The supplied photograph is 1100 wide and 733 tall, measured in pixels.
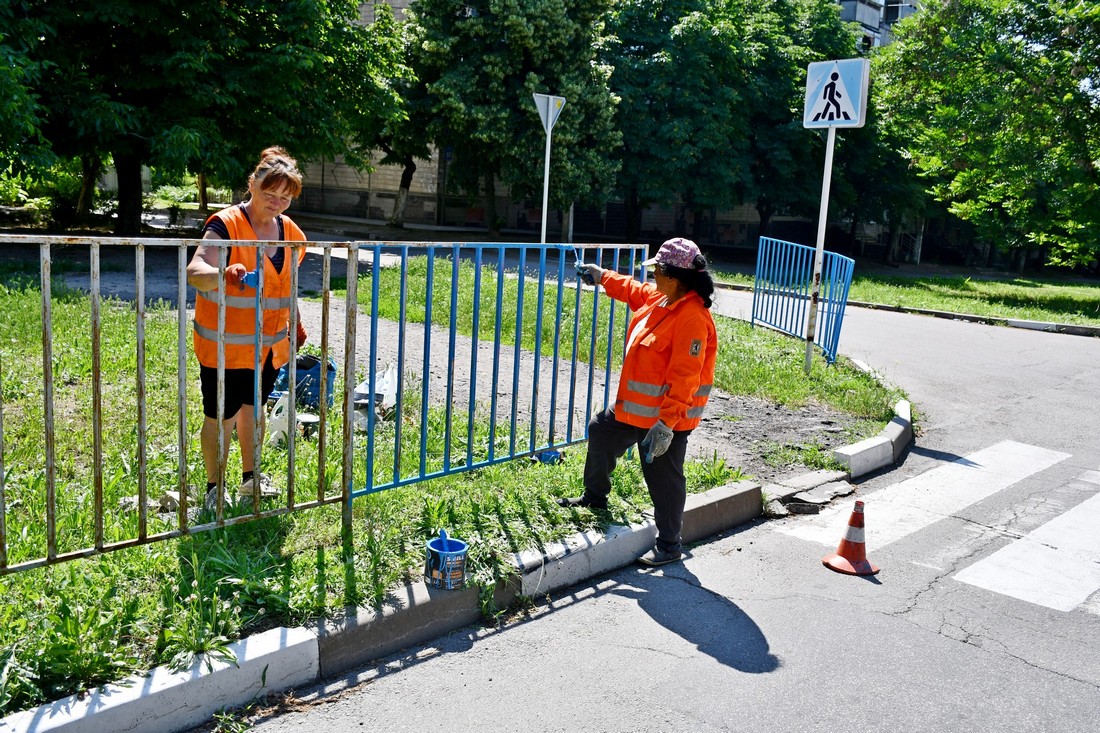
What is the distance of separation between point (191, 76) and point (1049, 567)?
14.3m

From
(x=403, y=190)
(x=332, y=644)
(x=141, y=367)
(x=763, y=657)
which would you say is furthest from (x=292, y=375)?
(x=403, y=190)

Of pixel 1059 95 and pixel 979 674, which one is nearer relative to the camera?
pixel 979 674

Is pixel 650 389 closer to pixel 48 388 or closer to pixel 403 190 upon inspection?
pixel 48 388

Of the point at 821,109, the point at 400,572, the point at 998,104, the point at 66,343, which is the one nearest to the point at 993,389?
the point at 821,109

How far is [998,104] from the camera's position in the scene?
19969 mm

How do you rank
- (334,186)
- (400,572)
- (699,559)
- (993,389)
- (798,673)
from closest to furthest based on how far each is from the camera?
(798,673), (400,572), (699,559), (993,389), (334,186)

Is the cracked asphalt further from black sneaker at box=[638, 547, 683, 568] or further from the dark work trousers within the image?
the dark work trousers

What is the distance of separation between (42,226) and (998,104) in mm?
21617

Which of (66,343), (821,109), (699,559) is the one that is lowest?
(699,559)

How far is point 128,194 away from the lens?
18.7 metres

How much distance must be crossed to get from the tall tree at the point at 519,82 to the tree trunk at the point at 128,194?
7652 millimetres

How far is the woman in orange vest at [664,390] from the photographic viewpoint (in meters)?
4.86

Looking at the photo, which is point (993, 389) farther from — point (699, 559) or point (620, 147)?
point (620, 147)

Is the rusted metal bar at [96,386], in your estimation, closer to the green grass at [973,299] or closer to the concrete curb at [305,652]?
the concrete curb at [305,652]
